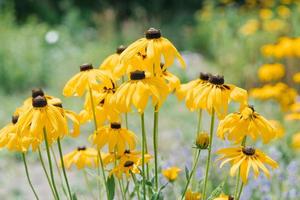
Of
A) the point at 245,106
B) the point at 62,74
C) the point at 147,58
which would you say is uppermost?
the point at 147,58

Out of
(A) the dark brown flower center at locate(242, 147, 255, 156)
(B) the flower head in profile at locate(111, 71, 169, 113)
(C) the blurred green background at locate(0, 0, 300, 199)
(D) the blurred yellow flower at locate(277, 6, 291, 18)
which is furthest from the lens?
(D) the blurred yellow flower at locate(277, 6, 291, 18)

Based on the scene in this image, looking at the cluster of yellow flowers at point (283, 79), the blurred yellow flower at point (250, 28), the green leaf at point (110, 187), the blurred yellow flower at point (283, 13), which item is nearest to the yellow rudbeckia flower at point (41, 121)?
the green leaf at point (110, 187)

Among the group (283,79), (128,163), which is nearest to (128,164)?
(128,163)

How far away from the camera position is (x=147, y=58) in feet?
5.71

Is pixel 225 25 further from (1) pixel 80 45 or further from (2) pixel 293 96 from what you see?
(2) pixel 293 96

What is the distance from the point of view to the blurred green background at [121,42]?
5.45 meters

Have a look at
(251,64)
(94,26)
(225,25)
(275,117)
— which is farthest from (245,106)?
(94,26)

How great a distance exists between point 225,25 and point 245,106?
5.64 m

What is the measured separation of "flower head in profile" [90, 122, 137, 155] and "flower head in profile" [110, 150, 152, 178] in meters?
0.03

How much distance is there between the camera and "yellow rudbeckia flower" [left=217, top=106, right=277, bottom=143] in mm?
1793

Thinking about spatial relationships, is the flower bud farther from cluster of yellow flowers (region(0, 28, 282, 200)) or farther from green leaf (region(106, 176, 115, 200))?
green leaf (region(106, 176, 115, 200))

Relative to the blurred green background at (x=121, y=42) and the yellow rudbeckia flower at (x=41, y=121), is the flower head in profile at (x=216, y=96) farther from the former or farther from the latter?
the blurred green background at (x=121, y=42)

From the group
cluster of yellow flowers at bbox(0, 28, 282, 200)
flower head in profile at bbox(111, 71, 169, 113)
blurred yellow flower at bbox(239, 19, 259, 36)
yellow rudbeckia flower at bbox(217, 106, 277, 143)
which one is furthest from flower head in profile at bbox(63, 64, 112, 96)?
blurred yellow flower at bbox(239, 19, 259, 36)

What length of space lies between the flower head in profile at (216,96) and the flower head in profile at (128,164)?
0.92 feet
